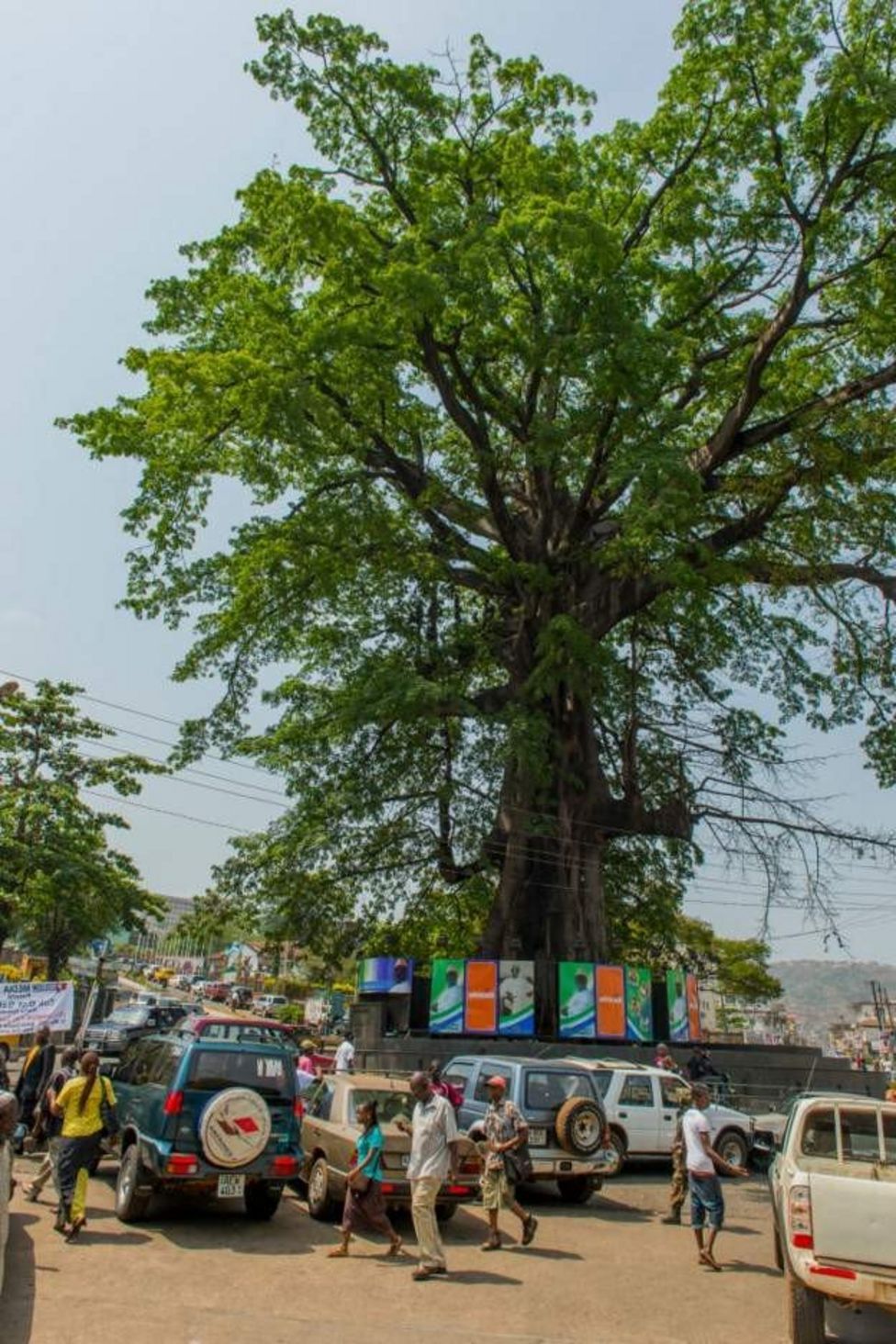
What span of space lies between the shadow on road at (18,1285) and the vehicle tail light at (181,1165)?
47.4 inches

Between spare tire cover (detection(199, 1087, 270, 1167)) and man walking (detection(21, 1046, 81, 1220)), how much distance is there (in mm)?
1340

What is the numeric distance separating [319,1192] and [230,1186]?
1.51m

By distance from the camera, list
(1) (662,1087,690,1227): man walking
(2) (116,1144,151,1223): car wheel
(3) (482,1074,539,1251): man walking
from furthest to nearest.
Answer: (1) (662,1087,690,1227): man walking < (3) (482,1074,539,1251): man walking < (2) (116,1144,151,1223): car wheel

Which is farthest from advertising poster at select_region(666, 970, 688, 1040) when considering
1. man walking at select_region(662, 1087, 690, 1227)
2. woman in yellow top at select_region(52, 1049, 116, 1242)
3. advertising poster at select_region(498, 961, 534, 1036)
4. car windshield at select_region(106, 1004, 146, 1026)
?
car windshield at select_region(106, 1004, 146, 1026)

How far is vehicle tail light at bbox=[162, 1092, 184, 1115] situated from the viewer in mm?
8898

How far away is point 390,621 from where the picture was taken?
81.5 ft

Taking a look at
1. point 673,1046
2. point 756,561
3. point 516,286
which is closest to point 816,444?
point 756,561

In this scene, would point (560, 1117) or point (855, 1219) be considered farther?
point (560, 1117)

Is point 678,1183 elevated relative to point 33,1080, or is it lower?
lower

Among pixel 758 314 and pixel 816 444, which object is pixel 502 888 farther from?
pixel 758 314

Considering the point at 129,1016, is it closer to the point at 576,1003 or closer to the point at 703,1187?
the point at 576,1003

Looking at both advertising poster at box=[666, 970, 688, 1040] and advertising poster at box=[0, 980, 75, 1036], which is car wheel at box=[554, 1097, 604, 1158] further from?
advertising poster at box=[666, 970, 688, 1040]

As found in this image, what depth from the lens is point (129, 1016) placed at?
28.2 metres

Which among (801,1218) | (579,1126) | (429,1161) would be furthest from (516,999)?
(801,1218)
